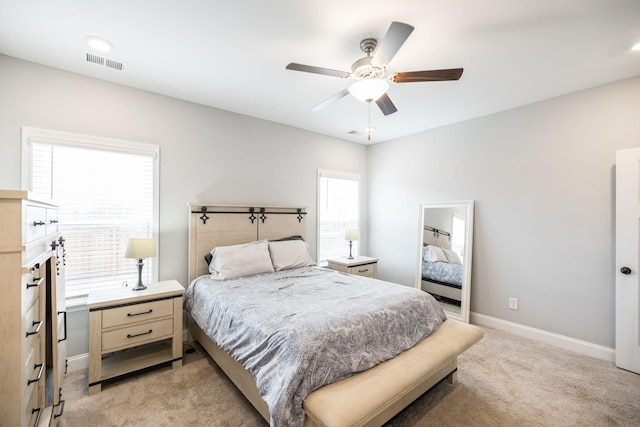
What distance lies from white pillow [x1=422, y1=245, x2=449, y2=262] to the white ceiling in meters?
2.09

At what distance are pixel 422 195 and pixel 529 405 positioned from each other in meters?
2.89

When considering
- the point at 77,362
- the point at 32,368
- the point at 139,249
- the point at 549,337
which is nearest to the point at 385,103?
the point at 139,249

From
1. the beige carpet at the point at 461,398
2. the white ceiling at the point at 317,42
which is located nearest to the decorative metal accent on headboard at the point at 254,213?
the white ceiling at the point at 317,42

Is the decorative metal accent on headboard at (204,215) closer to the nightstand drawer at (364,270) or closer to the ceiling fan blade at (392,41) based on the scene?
the nightstand drawer at (364,270)

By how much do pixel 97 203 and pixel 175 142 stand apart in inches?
39.3

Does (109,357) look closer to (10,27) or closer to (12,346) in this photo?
(12,346)

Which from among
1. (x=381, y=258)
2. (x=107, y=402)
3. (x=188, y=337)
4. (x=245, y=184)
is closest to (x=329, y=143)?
(x=245, y=184)

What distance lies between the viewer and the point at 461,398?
7.22ft

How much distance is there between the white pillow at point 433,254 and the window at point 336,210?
1271mm

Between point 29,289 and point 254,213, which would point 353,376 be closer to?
point 29,289

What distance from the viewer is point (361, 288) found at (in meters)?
2.64

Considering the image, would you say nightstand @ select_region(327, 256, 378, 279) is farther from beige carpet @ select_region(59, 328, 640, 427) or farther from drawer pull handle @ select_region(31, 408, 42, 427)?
drawer pull handle @ select_region(31, 408, 42, 427)

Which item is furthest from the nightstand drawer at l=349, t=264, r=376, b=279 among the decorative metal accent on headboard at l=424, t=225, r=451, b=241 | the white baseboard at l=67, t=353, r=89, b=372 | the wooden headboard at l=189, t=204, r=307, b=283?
the white baseboard at l=67, t=353, r=89, b=372

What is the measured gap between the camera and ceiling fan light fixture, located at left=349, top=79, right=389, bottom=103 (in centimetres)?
200
